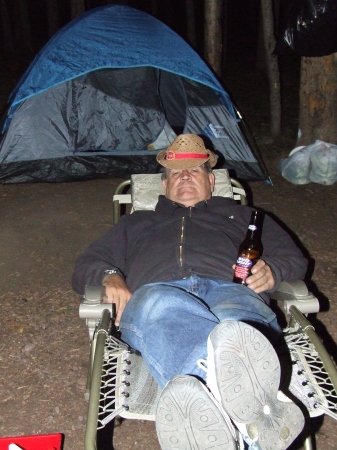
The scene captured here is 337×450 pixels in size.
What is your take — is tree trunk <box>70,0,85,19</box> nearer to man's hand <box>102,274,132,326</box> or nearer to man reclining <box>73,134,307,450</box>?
man reclining <box>73,134,307,450</box>

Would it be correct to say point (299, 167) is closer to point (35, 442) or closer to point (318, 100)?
point (318, 100)

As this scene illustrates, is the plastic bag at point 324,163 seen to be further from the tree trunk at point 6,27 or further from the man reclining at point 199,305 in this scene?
the tree trunk at point 6,27

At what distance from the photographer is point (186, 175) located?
3268mm

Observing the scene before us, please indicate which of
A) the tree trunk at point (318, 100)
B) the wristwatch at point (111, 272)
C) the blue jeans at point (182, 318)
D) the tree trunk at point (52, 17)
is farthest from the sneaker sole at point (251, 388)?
the tree trunk at point (52, 17)

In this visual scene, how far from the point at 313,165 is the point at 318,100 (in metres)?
0.79

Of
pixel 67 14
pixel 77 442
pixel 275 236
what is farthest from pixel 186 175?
pixel 67 14

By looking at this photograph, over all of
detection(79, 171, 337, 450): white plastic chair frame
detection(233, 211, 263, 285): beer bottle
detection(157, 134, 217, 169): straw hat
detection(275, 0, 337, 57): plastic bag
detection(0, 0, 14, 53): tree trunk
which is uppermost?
detection(275, 0, 337, 57): plastic bag

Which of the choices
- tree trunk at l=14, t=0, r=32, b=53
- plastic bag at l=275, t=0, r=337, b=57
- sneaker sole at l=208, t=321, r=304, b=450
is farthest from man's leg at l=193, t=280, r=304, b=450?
tree trunk at l=14, t=0, r=32, b=53

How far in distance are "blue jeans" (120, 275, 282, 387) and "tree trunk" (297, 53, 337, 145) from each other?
421cm

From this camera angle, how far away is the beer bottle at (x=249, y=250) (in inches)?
105

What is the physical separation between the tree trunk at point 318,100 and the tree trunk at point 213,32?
3.99 ft

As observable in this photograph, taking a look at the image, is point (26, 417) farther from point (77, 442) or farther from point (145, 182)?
point (145, 182)

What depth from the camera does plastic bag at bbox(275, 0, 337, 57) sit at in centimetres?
529

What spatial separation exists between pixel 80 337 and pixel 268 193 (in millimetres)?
3183
